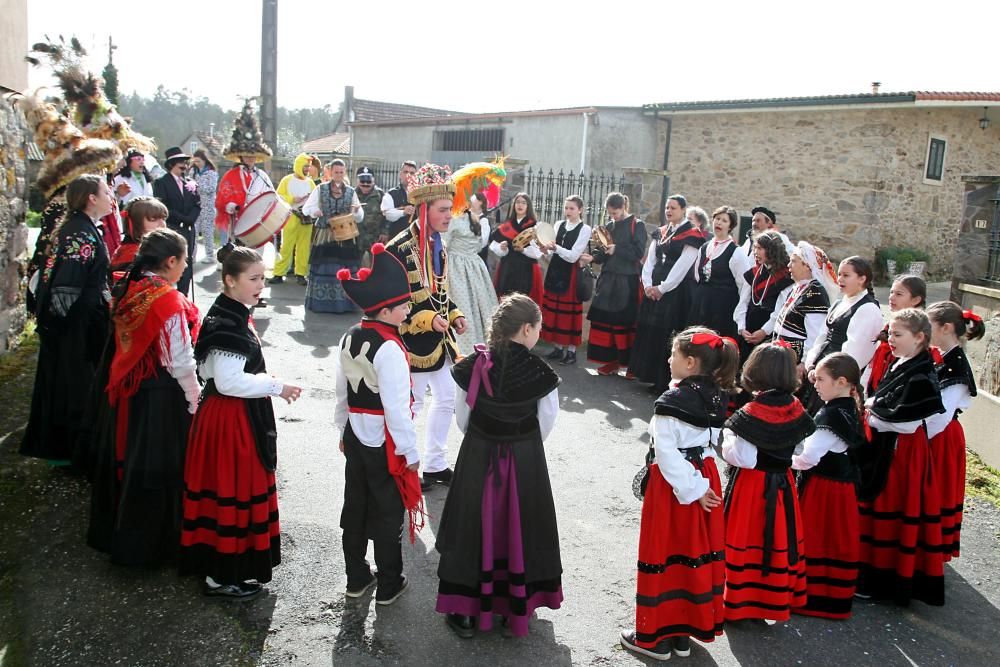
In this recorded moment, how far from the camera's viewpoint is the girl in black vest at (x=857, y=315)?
4.88 metres

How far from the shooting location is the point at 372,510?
359 centimetres

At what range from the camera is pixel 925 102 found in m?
14.8

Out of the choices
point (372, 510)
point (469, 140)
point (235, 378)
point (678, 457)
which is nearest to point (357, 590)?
point (372, 510)

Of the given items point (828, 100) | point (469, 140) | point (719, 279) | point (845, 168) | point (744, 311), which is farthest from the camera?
point (469, 140)

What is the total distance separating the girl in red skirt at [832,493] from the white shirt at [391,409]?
1.94 metres

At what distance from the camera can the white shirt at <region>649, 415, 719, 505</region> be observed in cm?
324

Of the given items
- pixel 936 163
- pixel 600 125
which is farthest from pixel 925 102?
pixel 600 125

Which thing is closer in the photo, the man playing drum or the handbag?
the handbag

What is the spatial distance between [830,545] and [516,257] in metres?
5.63

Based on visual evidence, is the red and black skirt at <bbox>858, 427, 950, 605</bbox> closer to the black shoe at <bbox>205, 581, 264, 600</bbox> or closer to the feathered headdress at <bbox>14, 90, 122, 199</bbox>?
the black shoe at <bbox>205, 581, 264, 600</bbox>

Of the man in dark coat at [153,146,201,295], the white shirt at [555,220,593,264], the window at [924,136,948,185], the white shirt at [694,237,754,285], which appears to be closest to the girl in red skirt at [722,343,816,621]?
the white shirt at [694,237,754,285]

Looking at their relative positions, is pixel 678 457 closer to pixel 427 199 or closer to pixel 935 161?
pixel 427 199

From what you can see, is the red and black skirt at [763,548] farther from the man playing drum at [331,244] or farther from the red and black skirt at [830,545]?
the man playing drum at [331,244]

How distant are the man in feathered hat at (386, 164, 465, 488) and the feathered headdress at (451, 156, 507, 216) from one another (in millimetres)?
350
